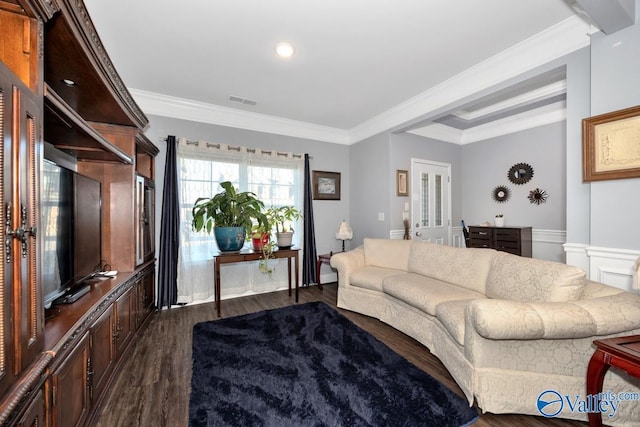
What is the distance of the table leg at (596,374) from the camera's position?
1.31 m

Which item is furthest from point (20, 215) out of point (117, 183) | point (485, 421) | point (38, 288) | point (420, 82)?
point (420, 82)

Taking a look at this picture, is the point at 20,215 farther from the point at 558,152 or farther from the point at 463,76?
the point at 558,152

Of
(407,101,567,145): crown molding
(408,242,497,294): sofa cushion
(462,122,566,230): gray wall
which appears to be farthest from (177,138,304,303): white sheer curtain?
(462,122,566,230): gray wall

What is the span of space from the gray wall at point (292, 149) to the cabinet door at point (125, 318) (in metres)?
1.31

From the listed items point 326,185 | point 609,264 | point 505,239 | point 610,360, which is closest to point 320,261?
point 326,185

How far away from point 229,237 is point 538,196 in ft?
14.6

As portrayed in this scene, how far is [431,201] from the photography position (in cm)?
460

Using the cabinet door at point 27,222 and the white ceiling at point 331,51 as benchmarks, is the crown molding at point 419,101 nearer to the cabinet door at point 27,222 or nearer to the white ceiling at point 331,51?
the white ceiling at point 331,51

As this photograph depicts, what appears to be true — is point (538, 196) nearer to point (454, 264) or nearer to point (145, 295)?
point (454, 264)

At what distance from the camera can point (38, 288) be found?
42.3 inches

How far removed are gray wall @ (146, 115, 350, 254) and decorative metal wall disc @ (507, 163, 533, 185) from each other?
104 inches

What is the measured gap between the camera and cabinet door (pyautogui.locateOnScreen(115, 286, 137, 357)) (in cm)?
Result: 201

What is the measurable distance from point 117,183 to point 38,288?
169cm

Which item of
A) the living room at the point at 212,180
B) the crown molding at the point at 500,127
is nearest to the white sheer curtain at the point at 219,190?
the living room at the point at 212,180
